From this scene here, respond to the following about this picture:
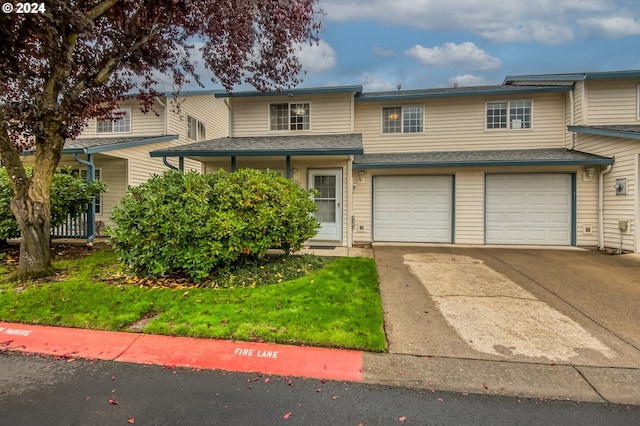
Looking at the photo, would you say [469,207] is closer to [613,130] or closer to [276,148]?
[613,130]

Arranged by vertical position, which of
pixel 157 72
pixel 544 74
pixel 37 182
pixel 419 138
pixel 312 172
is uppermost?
pixel 544 74

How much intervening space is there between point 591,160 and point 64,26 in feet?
41.5

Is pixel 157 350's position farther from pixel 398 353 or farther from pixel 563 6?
pixel 563 6

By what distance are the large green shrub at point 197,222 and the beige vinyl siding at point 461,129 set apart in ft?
21.7

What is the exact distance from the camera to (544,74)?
10.8 metres

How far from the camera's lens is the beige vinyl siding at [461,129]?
35.8 feet

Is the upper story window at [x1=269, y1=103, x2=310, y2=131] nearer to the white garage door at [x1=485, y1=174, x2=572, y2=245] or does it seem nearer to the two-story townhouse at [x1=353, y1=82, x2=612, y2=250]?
the two-story townhouse at [x1=353, y1=82, x2=612, y2=250]

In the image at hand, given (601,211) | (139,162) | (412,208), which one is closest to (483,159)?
(412,208)

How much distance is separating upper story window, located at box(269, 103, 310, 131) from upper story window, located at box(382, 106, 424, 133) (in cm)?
282

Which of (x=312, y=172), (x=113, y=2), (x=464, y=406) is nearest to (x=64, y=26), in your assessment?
(x=113, y=2)

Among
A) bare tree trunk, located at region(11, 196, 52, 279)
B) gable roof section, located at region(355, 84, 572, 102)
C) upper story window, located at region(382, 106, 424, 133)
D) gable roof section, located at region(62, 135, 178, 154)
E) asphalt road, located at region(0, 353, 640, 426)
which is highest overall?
gable roof section, located at region(355, 84, 572, 102)

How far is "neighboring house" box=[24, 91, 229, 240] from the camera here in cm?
1070

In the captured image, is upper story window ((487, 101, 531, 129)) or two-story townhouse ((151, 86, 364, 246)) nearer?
two-story townhouse ((151, 86, 364, 246))

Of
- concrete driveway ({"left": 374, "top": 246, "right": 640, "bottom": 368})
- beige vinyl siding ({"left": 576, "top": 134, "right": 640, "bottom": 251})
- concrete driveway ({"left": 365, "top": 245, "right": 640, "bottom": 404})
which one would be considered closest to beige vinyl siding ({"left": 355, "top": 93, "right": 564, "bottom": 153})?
beige vinyl siding ({"left": 576, "top": 134, "right": 640, "bottom": 251})
